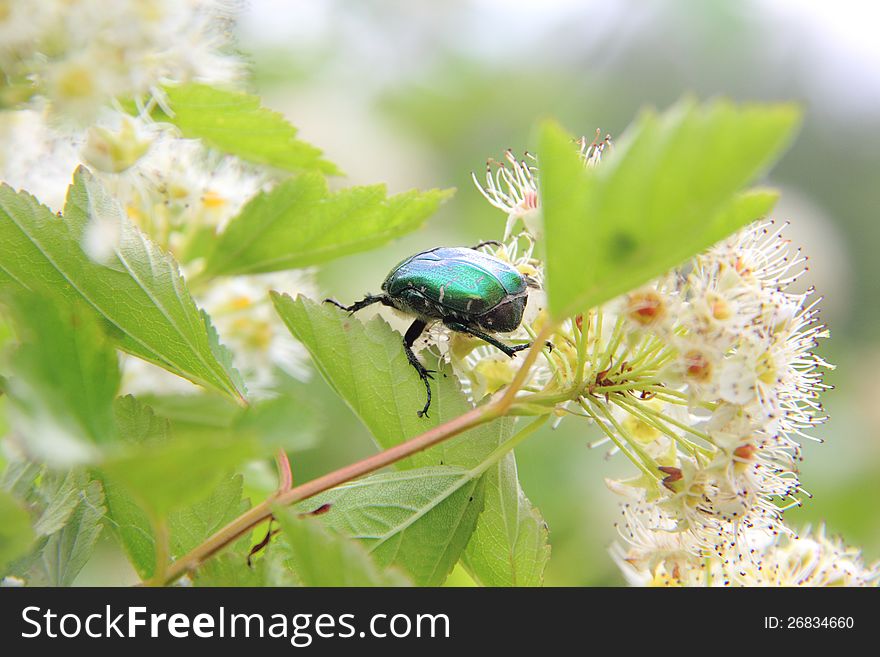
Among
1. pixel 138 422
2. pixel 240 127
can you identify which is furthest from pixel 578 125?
pixel 138 422

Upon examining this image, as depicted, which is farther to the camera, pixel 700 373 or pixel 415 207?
pixel 415 207

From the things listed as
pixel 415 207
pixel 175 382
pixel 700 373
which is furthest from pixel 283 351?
pixel 700 373

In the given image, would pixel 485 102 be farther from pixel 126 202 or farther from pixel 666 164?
pixel 666 164

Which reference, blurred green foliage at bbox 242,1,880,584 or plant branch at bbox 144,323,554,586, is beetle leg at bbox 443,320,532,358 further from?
blurred green foliage at bbox 242,1,880,584

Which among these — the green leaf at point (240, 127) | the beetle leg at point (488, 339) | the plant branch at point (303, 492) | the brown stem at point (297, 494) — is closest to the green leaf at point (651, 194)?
the plant branch at point (303, 492)

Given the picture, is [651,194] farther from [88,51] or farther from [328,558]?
[88,51]
